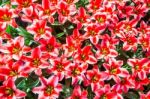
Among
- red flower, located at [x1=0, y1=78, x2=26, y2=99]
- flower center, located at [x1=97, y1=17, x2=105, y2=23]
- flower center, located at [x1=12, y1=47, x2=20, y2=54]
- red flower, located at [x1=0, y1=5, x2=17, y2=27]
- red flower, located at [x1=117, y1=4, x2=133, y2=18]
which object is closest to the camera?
red flower, located at [x1=0, y1=78, x2=26, y2=99]

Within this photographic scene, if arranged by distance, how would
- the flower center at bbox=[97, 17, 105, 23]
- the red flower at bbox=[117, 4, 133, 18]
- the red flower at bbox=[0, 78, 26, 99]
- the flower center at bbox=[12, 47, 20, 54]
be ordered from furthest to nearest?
the red flower at bbox=[117, 4, 133, 18] → the flower center at bbox=[97, 17, 105, 23] → the flower center at bbox=[12, 47, 20, 54] → the red flower at bbox=[0, 78, 26, 99]

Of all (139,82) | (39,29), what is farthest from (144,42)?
(39,29)

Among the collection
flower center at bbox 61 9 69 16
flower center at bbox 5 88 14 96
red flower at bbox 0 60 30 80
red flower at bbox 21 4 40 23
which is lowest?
flower center at bbox 5 88 14 96

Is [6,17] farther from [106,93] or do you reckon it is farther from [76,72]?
[106,93]

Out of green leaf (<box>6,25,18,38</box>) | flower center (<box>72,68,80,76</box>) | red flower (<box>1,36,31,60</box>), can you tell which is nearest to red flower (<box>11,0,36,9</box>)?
green leaf (<box>6,25,18,38</box>)

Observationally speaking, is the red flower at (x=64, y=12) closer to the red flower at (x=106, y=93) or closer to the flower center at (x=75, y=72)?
the flower center at (x=75, y=72)

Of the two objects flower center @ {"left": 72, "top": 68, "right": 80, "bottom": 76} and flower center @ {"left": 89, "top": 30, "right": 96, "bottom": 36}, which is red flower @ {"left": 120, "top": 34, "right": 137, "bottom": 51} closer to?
flower center @ {"left": 89, "top": 30, "right": 96, "bottom": 36}

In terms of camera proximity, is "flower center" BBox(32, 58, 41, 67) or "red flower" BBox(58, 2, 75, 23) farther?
"red flower" BBox(58, 2, 75, 23)

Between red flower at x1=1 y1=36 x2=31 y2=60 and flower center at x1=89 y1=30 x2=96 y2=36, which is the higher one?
red flower at x1=1 y1=36 x2=31 y2=60
